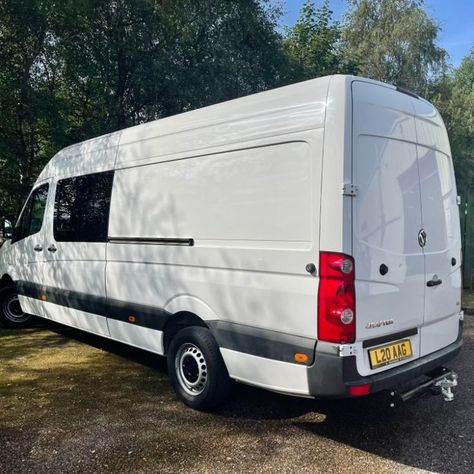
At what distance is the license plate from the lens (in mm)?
3235

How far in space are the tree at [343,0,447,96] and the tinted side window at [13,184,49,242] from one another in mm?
16431

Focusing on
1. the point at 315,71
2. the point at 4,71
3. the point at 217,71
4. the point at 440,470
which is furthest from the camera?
the point at 315,71

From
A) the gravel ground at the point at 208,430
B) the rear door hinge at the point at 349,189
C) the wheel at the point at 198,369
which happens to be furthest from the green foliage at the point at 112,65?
the rear door hinge at the point at 349,189

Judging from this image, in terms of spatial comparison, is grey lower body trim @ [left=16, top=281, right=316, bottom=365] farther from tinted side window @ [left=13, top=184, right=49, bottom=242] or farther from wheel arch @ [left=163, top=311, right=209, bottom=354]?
tinted side window @ [left=13, top=184, right=49, bottom=242]

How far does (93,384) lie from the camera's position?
471 centimetres

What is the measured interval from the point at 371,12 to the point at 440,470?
21.4 meters

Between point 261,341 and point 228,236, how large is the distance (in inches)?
33.9

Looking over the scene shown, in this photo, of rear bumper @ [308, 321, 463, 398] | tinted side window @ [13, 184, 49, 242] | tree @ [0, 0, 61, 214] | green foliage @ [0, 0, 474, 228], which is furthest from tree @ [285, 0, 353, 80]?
rear bumper @ [308, 321, 463, 398]

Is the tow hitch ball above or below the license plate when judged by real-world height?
below

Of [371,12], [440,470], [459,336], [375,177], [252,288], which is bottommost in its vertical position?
[440,470]

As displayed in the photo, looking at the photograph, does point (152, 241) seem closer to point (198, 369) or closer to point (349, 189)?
point (198, 369)

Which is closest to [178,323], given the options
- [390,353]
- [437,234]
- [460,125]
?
[390,353]

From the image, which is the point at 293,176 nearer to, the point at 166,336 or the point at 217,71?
the point at 166,336

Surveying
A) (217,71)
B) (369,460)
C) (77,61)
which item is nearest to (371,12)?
(217,71)
